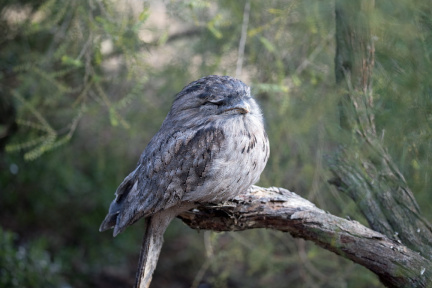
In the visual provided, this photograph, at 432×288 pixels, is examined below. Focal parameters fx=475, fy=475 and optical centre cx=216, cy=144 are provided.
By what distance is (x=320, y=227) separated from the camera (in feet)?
7.53

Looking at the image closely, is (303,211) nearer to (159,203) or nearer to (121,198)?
(159,203)

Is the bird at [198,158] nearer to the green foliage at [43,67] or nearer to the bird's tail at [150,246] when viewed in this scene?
the bird's tail at [150,246]

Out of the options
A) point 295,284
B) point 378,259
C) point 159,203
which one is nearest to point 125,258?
point 295,284

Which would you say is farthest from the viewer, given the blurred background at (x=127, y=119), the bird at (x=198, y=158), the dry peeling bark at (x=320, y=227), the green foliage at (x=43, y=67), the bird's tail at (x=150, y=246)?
the green foliage at (x=43, y=67)

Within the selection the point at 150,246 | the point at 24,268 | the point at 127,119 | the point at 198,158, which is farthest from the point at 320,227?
Result: the point at 24,268

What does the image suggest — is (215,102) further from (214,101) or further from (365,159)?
(365,159)

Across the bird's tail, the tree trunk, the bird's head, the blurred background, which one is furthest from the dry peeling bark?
the blurred background

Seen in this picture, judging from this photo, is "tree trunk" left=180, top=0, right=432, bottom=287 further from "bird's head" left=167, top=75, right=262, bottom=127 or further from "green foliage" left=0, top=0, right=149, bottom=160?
"green foliage" left=0, top=0, right=149, bottom=160

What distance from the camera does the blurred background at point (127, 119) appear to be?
3.47 meters

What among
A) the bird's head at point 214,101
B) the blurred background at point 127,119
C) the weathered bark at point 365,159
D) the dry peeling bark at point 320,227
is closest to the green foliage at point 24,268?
the blurred background at point 127,119

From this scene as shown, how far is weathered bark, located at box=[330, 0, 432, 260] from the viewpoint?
2145 millimetres

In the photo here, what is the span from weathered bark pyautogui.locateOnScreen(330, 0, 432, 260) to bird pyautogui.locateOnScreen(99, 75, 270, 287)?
473mm

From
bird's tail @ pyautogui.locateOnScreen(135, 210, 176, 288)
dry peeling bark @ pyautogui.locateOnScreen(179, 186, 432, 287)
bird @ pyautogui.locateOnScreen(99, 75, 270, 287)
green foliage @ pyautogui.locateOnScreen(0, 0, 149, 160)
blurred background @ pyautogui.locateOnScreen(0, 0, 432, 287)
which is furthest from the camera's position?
green foliage @ pyautogui.locateOnScreen(0, 0, 149, 160)

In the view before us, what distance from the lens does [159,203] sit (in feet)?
7.96
